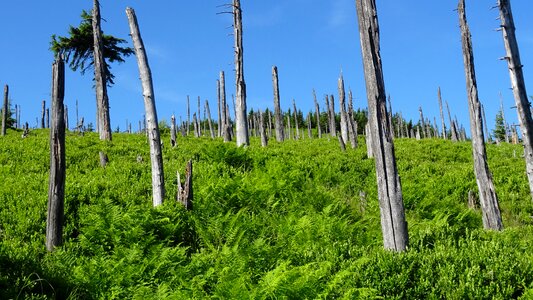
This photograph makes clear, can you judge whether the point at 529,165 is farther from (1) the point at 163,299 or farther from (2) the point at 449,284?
(1) the point at 163,299

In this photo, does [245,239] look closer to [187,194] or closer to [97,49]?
[187,194]

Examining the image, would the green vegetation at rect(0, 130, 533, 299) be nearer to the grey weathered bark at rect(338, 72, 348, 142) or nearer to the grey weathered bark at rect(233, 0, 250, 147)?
the grey weathered bark at rect(233, 0, 250, 147)

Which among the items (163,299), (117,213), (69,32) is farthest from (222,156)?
(69,32)

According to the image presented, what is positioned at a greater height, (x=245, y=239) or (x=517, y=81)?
(x=517, y=81)

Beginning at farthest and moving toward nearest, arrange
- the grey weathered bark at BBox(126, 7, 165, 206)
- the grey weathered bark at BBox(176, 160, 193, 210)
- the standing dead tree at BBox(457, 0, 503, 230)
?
1. the standing dead tree at BBox(457, 0, 503, 230)
2. the grey weathered bark at BBox(126, 7, 165, 206)
3. the grey weathered bark at BBox(176, 160, 193, 210)

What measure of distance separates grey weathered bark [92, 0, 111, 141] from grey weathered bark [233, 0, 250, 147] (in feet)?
22.4

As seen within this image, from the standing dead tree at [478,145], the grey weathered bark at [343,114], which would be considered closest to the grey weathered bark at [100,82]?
the grey weathered bark at [343,114]

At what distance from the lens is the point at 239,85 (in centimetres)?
2439

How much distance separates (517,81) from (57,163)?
1039 centimetres

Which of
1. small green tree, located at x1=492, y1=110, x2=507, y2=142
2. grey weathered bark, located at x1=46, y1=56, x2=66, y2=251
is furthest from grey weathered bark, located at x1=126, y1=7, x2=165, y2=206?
small green tree, located at x1=492, y1=110, x2=507, y2=142

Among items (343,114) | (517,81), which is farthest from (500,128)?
(517,81)

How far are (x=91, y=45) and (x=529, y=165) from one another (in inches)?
1098

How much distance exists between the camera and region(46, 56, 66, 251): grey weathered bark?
9398 millimetres

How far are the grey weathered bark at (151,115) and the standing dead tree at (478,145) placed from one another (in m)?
8.50
